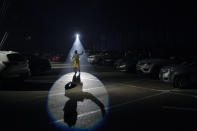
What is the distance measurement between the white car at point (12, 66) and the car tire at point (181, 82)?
721 centimetres

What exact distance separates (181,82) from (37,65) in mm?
10627

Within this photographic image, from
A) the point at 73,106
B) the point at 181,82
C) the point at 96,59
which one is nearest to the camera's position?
the point at 73,106

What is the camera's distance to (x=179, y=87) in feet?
37.5

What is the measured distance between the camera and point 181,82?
11.3 m

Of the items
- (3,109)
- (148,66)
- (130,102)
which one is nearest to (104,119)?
(130,102)

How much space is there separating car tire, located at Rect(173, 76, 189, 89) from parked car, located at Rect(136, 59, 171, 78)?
3722 millimetres

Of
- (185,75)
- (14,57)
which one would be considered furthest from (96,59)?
(185,75)

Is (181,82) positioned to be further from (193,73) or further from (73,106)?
(73,106)

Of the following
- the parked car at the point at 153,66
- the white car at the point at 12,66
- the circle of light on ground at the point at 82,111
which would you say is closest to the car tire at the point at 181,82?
the circle of light on ground at the point at 82,111

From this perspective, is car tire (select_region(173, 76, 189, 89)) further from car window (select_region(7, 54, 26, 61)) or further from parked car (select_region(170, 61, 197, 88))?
car window (select_region(7, 54, 26, 61))

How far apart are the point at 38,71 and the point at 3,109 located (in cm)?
1107

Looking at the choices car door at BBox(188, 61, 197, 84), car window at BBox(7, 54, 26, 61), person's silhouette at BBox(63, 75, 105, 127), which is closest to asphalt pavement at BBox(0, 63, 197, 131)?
person's silhouette at BBox(63, 75, 105, 127)

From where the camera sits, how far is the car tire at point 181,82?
11.2m

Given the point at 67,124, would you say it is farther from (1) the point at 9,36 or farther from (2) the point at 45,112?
(1) the point at 9,36
